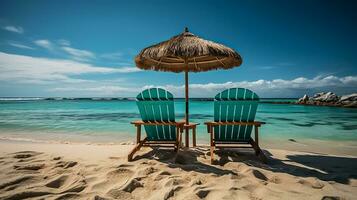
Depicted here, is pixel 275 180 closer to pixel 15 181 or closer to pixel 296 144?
pixel 15 181

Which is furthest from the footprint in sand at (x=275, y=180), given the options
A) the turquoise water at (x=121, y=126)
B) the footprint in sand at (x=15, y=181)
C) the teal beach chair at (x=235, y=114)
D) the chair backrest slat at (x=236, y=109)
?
the turquoise water at (x=121, y=126)

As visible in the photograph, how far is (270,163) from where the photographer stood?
3305mm

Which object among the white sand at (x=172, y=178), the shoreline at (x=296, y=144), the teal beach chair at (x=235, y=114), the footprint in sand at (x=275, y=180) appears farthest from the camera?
the shoreline at (x=296, y=144)

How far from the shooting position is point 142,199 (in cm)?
197

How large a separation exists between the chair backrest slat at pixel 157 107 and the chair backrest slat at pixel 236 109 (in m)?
0.77

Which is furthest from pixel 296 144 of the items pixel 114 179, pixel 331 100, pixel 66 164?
pixel 331 100

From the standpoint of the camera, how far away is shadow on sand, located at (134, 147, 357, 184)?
9.01ft

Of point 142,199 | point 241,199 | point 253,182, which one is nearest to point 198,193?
point 241,199

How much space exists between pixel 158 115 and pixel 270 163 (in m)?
1.92

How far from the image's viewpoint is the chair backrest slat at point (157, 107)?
354 cm

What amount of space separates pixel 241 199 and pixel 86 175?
173 cm

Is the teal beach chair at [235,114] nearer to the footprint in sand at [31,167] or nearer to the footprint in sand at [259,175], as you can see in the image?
the footprint in sand at [259,175]

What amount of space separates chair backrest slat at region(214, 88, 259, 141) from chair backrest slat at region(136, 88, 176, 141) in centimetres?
77

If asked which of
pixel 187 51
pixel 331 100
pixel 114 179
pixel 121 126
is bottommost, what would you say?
pixel 121 126
